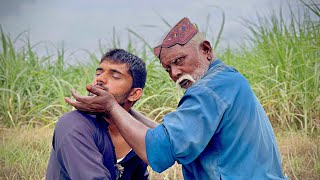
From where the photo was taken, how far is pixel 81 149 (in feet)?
7.93

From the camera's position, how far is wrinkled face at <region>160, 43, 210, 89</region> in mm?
2471

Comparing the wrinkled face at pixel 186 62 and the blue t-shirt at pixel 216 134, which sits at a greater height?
the wrinkled face at pixel 186 62

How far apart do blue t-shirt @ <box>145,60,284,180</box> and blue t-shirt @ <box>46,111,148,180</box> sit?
36cm

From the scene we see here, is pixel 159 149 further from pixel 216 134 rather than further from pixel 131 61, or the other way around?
pixel 131 61

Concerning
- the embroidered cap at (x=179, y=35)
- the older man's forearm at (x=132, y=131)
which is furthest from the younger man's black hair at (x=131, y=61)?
the older man's forearm at (x=132, y=131)

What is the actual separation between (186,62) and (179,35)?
146mm

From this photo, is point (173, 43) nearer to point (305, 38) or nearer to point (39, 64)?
point (305, 38)

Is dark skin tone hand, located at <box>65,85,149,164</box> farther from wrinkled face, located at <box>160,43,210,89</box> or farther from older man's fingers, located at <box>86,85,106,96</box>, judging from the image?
wrinkled face, located at <box>160,43,210,89</box>

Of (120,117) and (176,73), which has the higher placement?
(176,73)

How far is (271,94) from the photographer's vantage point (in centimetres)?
606

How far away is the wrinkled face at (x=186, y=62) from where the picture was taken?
8.11 ft

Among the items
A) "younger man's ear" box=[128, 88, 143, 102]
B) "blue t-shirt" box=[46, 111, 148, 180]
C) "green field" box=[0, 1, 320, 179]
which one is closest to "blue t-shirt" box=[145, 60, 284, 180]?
"blue t-shirt" box=[46, 111, 148, 180]

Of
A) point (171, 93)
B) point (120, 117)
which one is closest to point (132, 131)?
point (120, 117)

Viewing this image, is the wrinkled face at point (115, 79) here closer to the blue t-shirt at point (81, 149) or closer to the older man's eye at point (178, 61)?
the blue t-shirt at point (81, 149)
